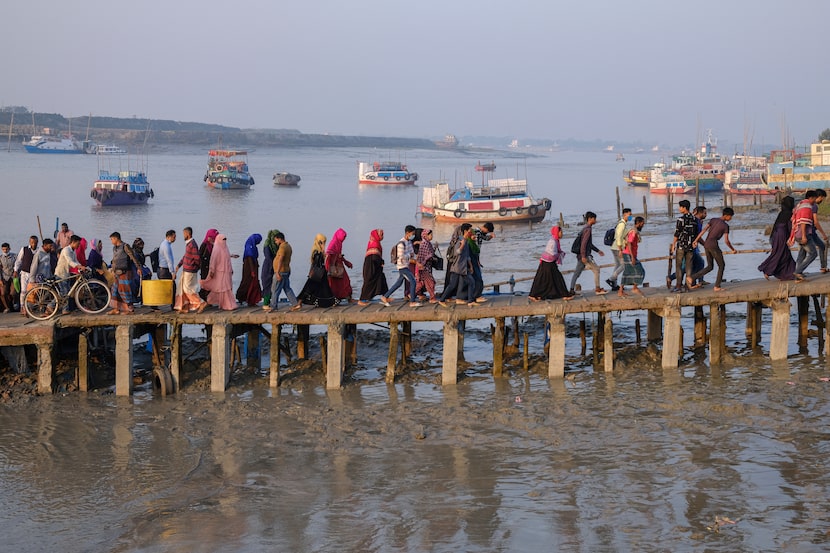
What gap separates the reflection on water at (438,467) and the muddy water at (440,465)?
0.03m

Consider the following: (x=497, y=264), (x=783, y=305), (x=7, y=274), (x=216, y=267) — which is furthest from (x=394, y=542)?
(x=497, y=264)

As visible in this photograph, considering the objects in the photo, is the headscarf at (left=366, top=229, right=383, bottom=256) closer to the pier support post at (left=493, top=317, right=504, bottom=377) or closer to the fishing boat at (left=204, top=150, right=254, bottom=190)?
the pier support post at (left=493, top=317, right=504, bottom=377)

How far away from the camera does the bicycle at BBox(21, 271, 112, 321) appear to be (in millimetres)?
15453

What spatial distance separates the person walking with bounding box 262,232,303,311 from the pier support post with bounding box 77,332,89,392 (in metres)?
2.90

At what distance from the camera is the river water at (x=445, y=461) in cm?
1007

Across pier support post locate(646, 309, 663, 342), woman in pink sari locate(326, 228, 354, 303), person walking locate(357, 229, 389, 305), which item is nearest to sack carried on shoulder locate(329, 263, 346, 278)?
woman in pink sari locate(326, 228, 354, 303)

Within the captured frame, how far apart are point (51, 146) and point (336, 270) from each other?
167 meters

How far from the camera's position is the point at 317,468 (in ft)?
39.7

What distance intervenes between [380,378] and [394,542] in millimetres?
6447

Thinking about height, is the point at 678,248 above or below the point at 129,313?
above

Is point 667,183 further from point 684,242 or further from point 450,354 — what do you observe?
point 450,354

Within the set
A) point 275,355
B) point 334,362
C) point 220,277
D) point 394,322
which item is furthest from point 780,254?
point 220,277

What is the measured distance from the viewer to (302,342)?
56.1 feet

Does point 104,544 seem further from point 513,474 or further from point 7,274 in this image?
point 7,274
